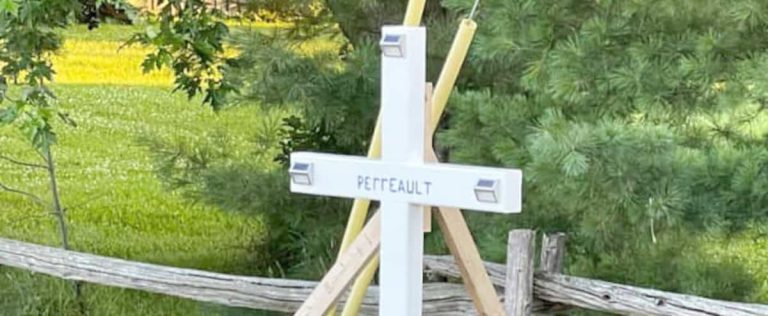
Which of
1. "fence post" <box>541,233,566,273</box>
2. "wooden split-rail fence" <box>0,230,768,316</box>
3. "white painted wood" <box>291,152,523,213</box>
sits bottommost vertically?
"wooden split-rail fence" <box>0,230,768,316</box>

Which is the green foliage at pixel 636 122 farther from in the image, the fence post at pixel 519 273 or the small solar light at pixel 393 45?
the small solar light at pixel 393 45

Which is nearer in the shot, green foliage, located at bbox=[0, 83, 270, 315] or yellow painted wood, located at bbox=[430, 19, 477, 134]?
yellow painted wood, located at bbox=[430, 19, 477, 134]

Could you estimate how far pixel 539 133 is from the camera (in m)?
2.60

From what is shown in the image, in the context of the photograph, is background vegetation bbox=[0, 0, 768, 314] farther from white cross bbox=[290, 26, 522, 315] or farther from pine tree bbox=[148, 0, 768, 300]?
white cross bbox=[290, 26, 522, 315]

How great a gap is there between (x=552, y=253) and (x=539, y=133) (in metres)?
0.47

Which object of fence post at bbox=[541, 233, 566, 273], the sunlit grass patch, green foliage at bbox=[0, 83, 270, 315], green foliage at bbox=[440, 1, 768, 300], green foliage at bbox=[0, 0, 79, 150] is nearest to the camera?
green foliage at bbox=[440, 1, 768, 300]

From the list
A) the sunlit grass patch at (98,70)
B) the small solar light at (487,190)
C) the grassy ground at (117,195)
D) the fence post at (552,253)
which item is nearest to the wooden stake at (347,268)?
the small solar light at (487,190)

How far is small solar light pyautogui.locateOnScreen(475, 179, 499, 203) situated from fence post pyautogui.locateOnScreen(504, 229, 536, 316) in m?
0.91

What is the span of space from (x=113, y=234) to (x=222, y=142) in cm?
164

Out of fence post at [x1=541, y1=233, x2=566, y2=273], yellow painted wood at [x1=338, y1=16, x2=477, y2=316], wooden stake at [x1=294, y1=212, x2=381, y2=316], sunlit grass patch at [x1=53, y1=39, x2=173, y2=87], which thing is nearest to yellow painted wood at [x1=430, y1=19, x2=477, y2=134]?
yellow painted wood at [x1=338, y1=16, x2=477, y2=316]

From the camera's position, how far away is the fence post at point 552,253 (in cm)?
293

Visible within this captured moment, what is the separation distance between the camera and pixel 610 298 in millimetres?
2834

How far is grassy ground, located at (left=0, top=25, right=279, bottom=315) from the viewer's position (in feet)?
14.9

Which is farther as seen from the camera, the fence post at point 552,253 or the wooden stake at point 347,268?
the fence post at point 552,253
